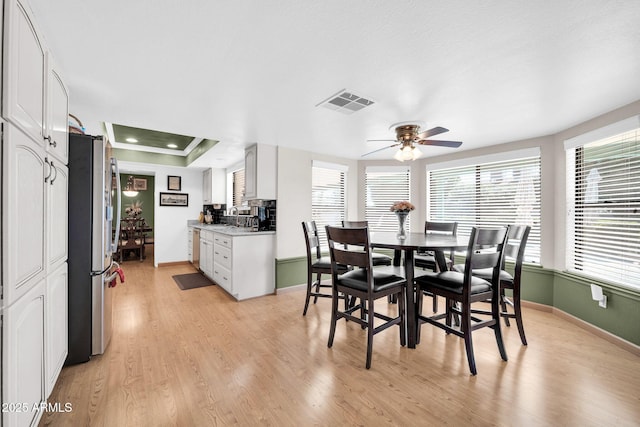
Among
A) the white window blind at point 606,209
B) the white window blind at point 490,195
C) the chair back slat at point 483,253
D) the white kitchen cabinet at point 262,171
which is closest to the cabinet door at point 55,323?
the white kitchen cabinet at point 262,171

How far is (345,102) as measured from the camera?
2.46 meters

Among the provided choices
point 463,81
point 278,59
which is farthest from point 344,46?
point 463,81

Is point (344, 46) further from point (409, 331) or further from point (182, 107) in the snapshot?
point (409, 331)

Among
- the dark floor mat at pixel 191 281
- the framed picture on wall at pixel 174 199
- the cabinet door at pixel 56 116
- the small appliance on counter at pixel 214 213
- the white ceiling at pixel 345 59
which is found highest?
the white ceiling at pixel 345 59

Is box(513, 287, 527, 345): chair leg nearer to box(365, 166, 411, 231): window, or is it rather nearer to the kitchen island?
box(365, 166, 411, 231): window

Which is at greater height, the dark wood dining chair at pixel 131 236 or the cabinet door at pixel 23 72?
the cabinet door at pixel 23 72

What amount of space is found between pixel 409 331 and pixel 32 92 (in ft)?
9.55

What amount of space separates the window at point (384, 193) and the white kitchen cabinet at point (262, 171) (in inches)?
75.9

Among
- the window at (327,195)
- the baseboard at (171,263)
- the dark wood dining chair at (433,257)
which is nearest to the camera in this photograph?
the dark wood dining chair at (433,257)

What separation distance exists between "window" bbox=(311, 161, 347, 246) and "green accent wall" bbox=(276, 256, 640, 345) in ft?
2.78

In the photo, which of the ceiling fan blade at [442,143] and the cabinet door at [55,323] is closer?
the cabinet door at [55,323]

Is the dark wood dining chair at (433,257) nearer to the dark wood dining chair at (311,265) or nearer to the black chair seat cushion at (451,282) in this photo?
the black chair seat cushion at (451,282)

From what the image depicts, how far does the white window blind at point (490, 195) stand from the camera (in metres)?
3.60

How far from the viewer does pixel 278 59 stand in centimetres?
179
